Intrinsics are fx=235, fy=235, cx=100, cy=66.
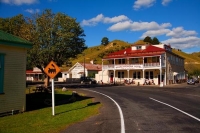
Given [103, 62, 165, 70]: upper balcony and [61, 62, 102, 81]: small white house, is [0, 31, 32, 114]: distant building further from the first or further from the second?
[61, 62, 102, 81]: small white house

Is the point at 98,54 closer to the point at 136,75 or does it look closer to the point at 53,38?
the point at 136,75

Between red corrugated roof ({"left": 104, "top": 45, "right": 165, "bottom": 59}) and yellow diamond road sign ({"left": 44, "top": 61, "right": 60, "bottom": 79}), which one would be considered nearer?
yellow diamond road sign ({"left": 44, "top": 61, "right": 60, "bottom": 79})

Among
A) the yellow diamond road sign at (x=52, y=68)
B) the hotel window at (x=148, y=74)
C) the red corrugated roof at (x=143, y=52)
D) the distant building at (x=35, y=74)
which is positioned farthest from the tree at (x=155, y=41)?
the yellow diamond road sign at (x=52, y=68)

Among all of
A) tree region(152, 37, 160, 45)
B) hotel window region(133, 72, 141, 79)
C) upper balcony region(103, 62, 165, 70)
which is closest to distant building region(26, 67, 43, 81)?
upper balcony region(103, 62, 165, 70)

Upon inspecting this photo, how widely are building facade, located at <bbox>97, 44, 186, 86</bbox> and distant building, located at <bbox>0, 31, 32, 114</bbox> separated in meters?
36.9

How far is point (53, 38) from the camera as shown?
3375 centimetres

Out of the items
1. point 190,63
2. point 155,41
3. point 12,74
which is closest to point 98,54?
point 155,41

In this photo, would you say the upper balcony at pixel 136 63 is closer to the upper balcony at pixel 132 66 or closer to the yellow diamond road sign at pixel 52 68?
the upper balcony at pixel 132 66

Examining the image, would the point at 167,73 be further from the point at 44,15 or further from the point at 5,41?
the point at 5,41

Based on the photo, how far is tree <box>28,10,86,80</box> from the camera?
32906 millimetres

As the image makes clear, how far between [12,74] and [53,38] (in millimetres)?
21914

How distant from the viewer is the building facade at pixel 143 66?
48891 mm

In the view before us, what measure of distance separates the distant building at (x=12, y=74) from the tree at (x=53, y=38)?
19378 mm

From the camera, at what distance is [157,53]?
159 feet
